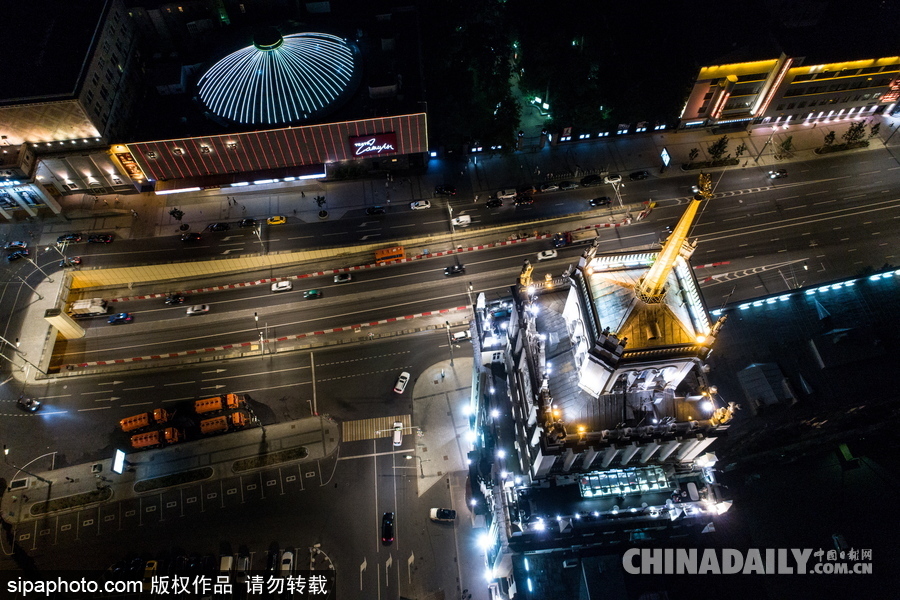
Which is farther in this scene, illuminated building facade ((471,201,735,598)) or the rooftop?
the rooftop

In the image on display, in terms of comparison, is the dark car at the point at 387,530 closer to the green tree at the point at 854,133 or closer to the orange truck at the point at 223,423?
the orange truck at the point at 223,423

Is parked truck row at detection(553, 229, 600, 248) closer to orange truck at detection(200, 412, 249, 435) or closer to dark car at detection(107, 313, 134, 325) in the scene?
orange truck at detection(200, 412, 249, 435)

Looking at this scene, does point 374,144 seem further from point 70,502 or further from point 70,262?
point 70,502

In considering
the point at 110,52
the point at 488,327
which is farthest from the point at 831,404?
the point at 110,52

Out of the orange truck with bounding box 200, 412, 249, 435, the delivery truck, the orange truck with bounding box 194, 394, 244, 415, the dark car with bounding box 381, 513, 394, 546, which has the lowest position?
the dark car with bounding box 381, 513, 394, 546

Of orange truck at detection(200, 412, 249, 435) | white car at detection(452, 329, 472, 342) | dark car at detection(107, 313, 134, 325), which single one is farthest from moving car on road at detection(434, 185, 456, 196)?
dark car at detection(107, 313, 134, 325)

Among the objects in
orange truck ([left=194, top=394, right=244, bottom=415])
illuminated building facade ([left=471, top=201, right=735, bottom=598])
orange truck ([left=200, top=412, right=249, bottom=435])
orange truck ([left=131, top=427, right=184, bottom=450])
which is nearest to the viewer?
illuminated building facade ([left=471, top=201, right=735, bottom=598])

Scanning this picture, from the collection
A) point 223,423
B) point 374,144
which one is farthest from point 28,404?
point 374,144
